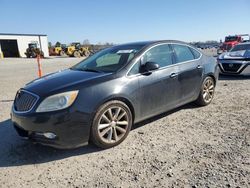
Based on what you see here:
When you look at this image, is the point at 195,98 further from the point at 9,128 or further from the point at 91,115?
the point at 9,128

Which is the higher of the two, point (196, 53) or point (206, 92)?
point (196, 53)

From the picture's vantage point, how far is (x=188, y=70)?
4.97m

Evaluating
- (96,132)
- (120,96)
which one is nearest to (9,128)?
(96,132)

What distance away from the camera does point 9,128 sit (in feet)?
15.4

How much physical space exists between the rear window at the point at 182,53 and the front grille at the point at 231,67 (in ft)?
15.8

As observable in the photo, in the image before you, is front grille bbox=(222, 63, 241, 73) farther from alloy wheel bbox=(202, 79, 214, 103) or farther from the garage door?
the garage door

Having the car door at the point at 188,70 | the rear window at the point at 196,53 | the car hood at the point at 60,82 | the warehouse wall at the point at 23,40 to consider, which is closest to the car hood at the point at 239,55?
the rear window at the point at 196,53

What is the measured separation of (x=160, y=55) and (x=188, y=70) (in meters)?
0.77

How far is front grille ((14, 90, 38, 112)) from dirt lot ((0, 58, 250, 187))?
686mm

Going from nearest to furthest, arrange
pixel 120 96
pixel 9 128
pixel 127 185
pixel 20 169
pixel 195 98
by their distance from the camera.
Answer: pixel 127 185 → pixel 20 169 → pixel 120 96 → pixel 9 128 → pixel 195 98

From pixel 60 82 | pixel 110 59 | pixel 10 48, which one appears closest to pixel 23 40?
pixel 10 48

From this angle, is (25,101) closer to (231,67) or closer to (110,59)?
(110,59)

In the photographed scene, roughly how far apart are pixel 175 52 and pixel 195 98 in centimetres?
119

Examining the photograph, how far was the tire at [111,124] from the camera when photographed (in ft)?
11.6
